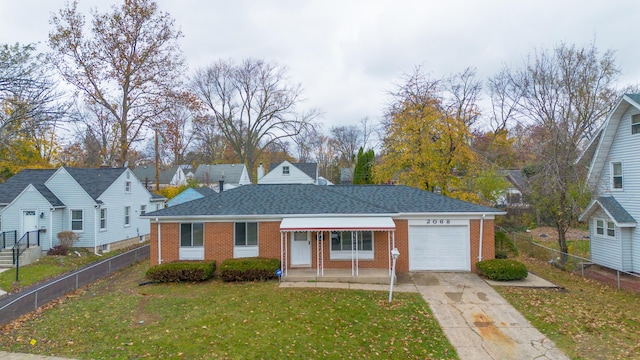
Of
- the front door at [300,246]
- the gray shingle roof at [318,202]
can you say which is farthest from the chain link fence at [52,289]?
the front door at [300,246]

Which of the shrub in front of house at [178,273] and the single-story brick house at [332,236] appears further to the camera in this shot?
the single-story brick house at [332,236]

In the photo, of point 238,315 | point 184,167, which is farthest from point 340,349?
point 184,167

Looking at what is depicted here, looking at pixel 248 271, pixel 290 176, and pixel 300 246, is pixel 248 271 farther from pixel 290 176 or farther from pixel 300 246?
pixel 290 176

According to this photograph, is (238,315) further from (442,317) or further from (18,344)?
(442,317)

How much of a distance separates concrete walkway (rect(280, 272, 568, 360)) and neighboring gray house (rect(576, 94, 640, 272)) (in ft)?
17.0

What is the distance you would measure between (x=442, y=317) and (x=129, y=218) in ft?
74.5

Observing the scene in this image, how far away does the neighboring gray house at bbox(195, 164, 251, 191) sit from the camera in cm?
4881

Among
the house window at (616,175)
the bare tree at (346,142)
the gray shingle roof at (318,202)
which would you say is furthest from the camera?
the bare tree at (346,142)

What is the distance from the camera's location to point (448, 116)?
22562mm

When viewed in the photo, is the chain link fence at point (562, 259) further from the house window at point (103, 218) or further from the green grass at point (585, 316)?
the house window at point (103, 218)

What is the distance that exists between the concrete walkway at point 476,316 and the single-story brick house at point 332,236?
1155 millimetres

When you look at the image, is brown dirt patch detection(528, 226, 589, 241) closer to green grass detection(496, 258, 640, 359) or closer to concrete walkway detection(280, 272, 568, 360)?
green grass detection(496, 258, 640, 359)

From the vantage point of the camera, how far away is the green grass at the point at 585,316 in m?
8.47

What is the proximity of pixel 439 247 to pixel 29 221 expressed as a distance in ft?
74.7
